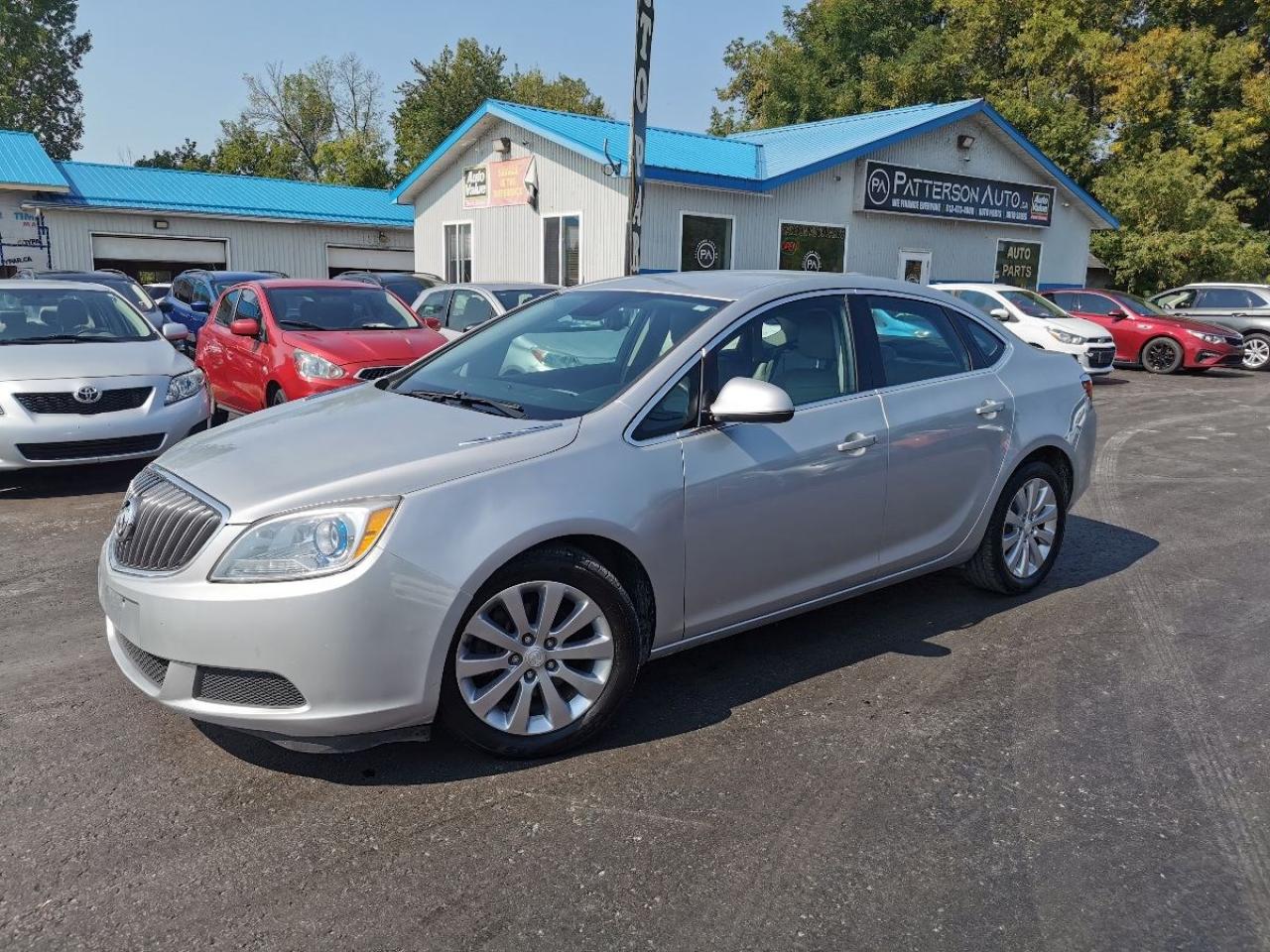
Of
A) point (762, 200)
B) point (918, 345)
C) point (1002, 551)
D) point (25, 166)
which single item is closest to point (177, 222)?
point (25, 166)

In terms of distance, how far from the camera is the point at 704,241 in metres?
18.6

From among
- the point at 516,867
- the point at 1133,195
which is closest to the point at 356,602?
the point at 516,867

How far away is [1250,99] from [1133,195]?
5294mm

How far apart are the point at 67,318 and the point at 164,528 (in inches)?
234

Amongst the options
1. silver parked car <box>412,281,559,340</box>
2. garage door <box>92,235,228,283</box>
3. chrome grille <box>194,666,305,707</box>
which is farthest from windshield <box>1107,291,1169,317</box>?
garage door <box>92,235,228,283</box>

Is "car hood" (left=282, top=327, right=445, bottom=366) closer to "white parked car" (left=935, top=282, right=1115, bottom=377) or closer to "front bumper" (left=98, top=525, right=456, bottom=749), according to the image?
"front bumper" (left=98, top=525, right=456, bottom=749)

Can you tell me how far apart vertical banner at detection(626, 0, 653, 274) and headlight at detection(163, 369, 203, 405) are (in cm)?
505

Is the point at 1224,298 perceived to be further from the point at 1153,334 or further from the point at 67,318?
the point at 67,318

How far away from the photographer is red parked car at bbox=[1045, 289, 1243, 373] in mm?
17547

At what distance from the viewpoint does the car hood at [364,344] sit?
8453 millimetres

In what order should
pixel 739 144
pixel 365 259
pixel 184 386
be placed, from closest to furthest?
pixel 184 386 → pixel 739 144 → pixel 365 259

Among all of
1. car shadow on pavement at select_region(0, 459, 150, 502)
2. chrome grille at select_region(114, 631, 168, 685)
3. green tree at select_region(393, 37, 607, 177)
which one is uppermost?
green tree at select_region(393, 37, 607, 177)

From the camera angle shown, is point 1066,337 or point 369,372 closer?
point 369,372

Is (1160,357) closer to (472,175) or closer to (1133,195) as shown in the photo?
(1133,195)
